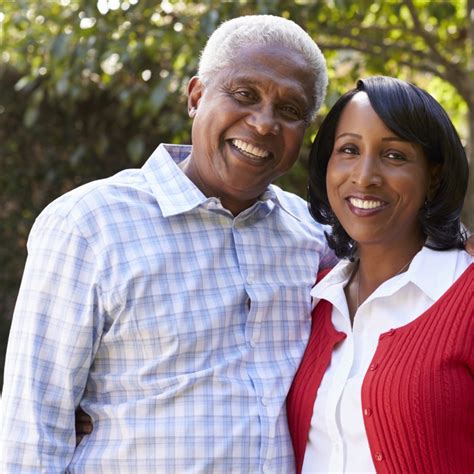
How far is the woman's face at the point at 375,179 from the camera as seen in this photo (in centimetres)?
254

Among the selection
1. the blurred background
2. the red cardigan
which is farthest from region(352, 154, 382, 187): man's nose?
the blurred background

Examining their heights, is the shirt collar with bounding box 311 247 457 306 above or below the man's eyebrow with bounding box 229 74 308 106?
below

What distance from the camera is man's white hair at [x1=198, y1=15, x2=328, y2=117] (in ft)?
8.59

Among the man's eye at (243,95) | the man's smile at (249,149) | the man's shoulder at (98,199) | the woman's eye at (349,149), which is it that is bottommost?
the man's shoulder at (98,199)

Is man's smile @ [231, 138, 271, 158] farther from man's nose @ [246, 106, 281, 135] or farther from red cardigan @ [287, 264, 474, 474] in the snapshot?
red cardigan @ [287, 264, 474, 474]

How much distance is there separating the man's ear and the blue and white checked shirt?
317 millimetres

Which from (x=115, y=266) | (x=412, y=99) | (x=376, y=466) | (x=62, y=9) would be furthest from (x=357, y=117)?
(x=62, y=9)

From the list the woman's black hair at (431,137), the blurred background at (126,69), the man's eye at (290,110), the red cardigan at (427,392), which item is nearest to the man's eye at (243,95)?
the man's eye at (290,110)

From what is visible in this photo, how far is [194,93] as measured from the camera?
2.78 m

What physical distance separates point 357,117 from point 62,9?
2661 mm

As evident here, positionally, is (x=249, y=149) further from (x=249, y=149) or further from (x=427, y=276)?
(x=427, y=276)

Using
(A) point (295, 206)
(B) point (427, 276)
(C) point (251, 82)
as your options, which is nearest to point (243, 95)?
(C) point (251, 82)

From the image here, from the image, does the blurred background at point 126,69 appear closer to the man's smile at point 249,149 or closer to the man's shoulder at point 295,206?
the man's shoulder at point 295,206

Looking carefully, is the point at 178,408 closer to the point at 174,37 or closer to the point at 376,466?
the point at 376,466
